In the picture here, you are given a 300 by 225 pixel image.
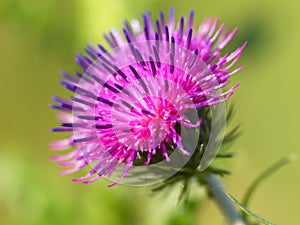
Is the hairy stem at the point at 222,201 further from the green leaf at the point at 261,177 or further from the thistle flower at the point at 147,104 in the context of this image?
the thistle flower at the point at 147,104

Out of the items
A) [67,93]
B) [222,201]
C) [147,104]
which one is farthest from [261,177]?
[67,93]

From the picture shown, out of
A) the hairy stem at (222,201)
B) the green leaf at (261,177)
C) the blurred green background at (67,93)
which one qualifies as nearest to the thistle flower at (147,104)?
the hairy stem at (222,201)

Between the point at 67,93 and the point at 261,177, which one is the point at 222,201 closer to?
the point at 261,177

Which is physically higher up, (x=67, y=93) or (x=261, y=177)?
(x=67, y=93)

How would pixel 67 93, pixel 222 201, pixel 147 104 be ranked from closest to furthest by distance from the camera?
pixel 147 104 → pixel 222 201 → pixel 67 93

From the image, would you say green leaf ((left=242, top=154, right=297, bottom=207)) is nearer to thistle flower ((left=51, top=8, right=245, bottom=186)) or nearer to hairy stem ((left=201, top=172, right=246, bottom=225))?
hairy stem ((left=201, top=172, right=246, bottom=225))

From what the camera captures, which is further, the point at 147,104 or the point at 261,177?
the point at 261,177
